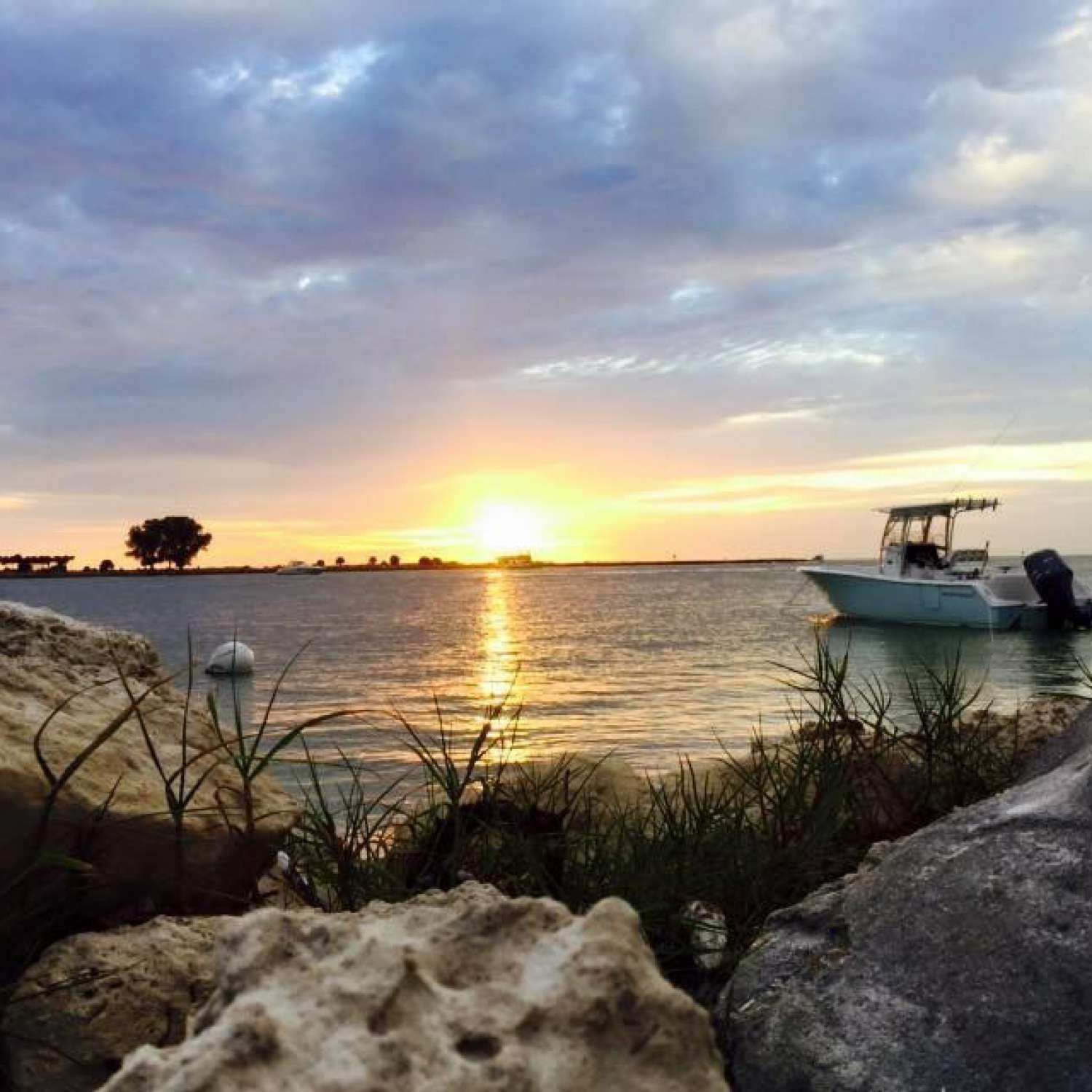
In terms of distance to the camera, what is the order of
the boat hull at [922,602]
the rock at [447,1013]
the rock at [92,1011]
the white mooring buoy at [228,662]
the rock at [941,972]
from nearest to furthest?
the rock at [447,1013] < the rock at [941,972] < the rock at [92,1011] < the white mooring buoy at [228,662] < the boat hull at [922,602]

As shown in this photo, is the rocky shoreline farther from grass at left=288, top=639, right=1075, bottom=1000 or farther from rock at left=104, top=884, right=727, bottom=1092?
grass at left=288, top=639, right=1075, bottom=1000

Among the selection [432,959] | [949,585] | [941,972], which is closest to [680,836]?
[941,972]

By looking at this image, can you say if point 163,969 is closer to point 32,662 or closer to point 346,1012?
point 32,662

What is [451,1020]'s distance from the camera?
4.95 ft

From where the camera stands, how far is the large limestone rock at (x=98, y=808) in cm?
300

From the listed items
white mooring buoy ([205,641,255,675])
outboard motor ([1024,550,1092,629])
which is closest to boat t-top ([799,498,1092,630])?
outboard motor ([1024,550,1092,629])

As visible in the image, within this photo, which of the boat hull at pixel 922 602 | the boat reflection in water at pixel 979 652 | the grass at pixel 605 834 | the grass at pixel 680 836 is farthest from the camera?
the boat hull at pixel 922 602

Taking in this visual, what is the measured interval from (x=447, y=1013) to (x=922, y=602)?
1486 inches

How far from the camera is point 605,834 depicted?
413 cm

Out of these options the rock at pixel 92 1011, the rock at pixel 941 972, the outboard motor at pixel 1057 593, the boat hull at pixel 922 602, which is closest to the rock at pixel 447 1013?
the rock at pixel 941 972

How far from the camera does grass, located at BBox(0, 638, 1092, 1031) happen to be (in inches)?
128

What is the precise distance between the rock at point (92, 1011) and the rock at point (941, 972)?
132 cm

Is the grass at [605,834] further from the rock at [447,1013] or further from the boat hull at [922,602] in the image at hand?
the boat hull at [922,602]

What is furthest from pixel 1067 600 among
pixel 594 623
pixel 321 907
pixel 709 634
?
pixel 321 907
